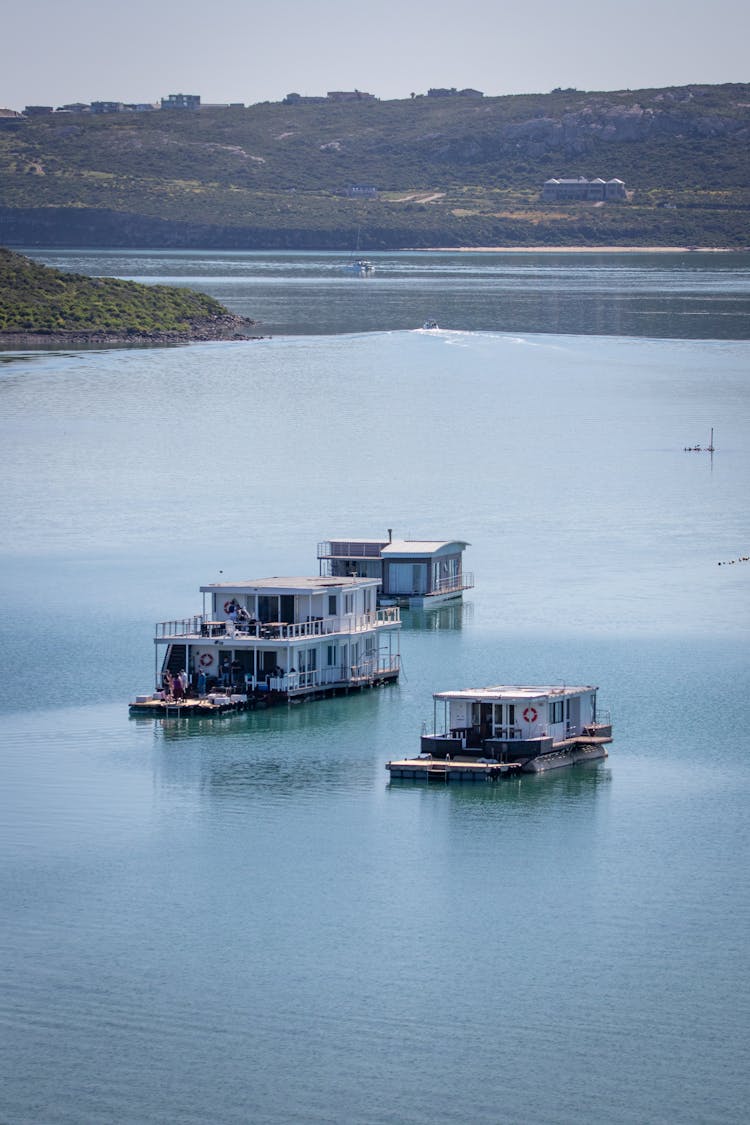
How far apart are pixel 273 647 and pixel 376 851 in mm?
11326

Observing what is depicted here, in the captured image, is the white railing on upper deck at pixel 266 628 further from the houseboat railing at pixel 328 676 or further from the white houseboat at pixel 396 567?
the white houseboat at pixel 396 567

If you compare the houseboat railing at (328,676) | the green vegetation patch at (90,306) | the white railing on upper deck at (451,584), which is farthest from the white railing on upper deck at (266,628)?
the green vegetation patch at (90,306)

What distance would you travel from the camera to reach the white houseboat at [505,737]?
45.6m

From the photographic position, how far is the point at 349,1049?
105 ft

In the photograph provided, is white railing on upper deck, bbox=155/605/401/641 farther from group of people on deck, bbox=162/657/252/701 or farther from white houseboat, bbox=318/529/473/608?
white houseboat, bbox=318/529/473/608

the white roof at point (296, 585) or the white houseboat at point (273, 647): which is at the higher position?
the white roof at point (296, 585)

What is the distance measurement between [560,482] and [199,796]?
52.8 meters

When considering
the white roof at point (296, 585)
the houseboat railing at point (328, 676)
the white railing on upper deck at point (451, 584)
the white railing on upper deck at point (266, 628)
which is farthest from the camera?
the white railing on upper deck at point (451, 584)

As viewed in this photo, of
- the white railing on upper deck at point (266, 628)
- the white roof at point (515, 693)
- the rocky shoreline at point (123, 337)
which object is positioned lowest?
the white roof at point (515, 693)

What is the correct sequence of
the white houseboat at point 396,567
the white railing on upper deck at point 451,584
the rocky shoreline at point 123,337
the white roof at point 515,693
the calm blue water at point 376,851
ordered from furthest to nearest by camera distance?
the rocky shoreline at point 123,337 < the white railing on upper deck at point 451,584 < the white houseboat at point 396,567 < the white roof at point 515,693 < the calm blue water at point 376,851

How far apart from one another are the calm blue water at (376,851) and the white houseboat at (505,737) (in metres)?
0.59

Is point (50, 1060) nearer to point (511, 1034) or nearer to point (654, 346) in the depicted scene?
point (511, 1034)

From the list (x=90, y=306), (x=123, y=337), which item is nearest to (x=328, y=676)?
(x=123, y=337)

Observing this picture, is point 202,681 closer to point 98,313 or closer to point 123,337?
point 123,337
